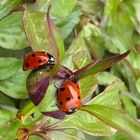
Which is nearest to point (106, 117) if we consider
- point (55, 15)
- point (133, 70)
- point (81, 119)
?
point (81, 119)

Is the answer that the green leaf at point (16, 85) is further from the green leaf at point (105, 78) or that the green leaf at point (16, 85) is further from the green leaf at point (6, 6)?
the green leaf at point (105, 78)

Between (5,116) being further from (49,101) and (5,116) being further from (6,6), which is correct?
(6,6)

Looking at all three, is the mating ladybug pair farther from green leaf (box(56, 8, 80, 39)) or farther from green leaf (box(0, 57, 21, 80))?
green leaf (box(56, 8, 80, 39))

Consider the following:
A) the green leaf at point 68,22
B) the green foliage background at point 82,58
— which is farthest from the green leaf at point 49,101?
the green leaf at point 68,22

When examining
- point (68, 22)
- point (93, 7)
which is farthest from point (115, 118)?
point (93, 7)

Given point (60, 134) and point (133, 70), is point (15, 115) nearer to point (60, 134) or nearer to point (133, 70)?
point (60, 134)

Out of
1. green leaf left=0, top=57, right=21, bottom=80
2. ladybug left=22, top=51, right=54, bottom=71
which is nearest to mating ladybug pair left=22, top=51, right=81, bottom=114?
ladybug left=22, top=51, right=54, bottom=71
